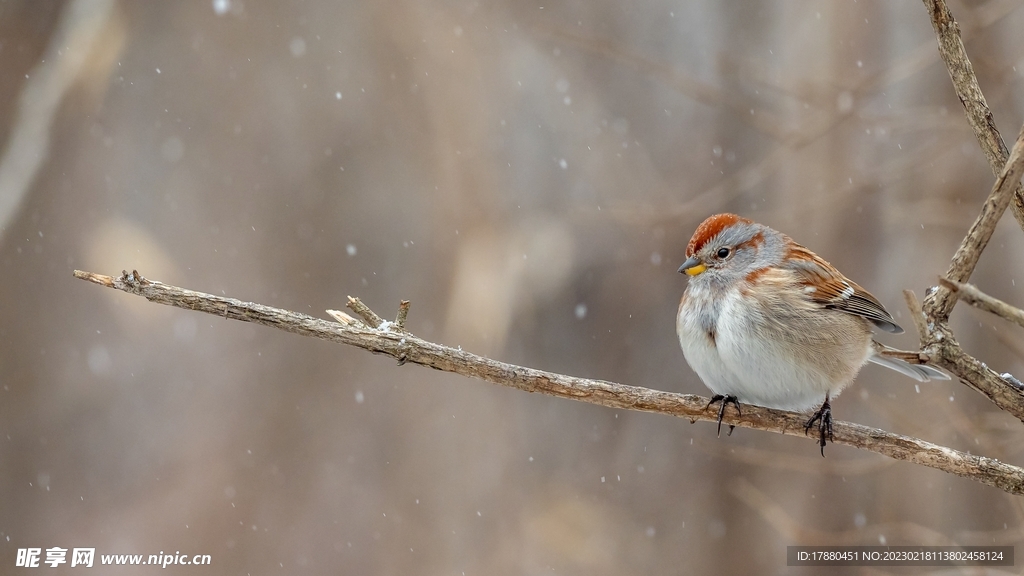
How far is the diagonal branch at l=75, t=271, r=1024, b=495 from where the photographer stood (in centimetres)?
197

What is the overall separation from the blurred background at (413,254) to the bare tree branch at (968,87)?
10.6ft

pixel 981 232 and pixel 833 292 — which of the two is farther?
pixel 833 292

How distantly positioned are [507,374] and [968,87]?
55.6 inches

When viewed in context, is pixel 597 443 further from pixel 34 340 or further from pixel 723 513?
pixel 34 340

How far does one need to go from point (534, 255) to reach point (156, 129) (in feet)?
10.2

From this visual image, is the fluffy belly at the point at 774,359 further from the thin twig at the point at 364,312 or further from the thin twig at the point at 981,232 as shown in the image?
the thin twig at the point at 364,312

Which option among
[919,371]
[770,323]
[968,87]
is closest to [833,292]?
[770,323]

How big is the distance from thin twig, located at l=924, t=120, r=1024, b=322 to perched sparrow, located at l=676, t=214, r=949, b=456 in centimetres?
86

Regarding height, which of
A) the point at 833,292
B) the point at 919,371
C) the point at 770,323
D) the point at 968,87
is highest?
the point at 968,87

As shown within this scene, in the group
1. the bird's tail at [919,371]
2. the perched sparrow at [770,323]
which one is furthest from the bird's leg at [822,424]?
the bird's tail at [919,371]

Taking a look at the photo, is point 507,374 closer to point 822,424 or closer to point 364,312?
point 364,312

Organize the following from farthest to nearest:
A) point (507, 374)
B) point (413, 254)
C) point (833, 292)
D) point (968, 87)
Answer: point (413, 254), point (833, 292), point (507, 374), point (968, 87)

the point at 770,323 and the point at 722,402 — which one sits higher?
the point at 770,323

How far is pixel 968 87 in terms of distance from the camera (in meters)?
1.81
